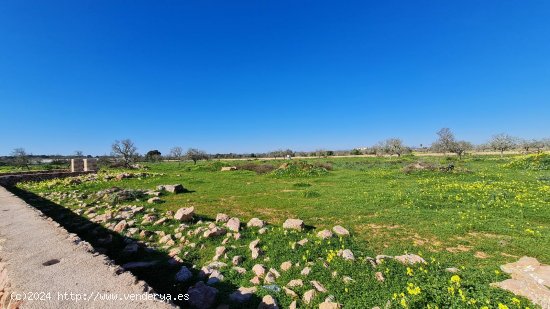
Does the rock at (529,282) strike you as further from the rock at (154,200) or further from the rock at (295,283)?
the rock at (154,200)

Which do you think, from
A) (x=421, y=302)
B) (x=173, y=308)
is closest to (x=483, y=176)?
(x=421, y=302)

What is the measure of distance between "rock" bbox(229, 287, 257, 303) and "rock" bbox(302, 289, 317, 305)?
1059 millimetres

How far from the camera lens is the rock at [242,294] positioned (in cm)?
538

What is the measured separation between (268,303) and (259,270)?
1336 millimetres

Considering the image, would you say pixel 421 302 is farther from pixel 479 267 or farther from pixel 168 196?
pixel 168 196

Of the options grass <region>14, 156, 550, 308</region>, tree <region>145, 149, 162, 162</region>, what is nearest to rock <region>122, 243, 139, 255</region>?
grass <region>14, 156, 550, 308</region>

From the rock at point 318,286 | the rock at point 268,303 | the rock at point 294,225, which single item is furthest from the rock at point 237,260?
the rock at point 294,225

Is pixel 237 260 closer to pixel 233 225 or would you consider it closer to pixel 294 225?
pixel 233 225

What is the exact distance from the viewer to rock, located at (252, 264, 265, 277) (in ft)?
20.7

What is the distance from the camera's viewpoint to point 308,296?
17.3 ft

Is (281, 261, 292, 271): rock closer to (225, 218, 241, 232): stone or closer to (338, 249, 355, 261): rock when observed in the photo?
(338, 249, 355, 261): rock

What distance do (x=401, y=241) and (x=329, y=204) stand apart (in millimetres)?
5415

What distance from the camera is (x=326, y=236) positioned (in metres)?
8.12

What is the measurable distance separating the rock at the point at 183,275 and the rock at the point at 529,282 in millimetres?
6245
